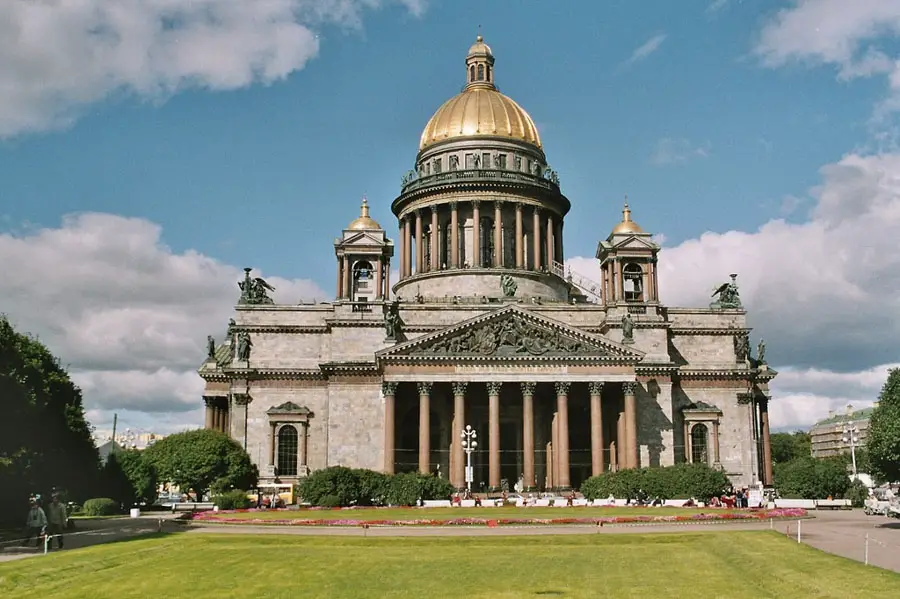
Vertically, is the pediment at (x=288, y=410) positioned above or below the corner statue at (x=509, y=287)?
below

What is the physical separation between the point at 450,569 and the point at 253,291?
56381mm

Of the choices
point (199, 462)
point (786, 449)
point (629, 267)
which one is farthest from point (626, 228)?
point (786, 449)

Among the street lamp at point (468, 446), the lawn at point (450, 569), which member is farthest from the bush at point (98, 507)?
the lawn at point (450, 569)

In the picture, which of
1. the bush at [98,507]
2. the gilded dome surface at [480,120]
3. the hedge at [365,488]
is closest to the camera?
the hedge at [365,488]

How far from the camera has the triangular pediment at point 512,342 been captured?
7000 cm

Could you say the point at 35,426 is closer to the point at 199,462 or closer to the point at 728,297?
the point at 199,462

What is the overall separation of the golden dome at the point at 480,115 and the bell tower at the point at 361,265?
19249 mm

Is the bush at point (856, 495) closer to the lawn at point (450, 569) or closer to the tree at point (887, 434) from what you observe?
the tree at point (887, 434)

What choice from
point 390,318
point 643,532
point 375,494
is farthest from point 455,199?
point 643,532

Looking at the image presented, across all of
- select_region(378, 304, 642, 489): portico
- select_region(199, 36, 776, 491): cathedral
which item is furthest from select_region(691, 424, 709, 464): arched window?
select_region(378, 304, 642, 489): portico

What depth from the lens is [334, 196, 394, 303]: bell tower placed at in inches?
3061

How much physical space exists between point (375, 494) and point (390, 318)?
16.3 meters

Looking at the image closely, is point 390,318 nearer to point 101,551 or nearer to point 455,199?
point 455,199

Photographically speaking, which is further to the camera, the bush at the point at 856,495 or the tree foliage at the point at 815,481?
the bush at the point at 856,495
